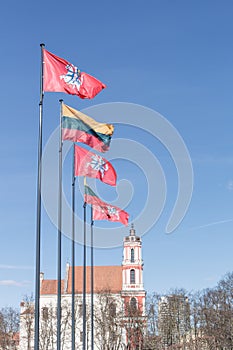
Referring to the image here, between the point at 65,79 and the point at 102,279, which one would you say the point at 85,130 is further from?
the point at 102,279

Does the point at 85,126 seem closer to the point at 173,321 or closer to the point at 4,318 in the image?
the point at 173,321

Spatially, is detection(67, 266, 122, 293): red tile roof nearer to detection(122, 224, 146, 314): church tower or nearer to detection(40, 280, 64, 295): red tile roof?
detection(40, 280, 64, 295): red tile roof

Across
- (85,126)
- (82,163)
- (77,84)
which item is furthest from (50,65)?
(82,163)

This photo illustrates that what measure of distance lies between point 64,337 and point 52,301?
15644 mm

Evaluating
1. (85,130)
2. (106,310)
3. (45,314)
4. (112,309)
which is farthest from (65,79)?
(45,314)

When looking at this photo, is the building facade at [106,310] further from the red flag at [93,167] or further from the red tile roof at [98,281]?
the red flag at [93,167]

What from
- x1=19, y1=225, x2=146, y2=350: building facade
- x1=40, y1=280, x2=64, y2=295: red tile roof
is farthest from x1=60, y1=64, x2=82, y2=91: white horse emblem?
x1=40, y1=280, x2=64, y2=295: red tile roof

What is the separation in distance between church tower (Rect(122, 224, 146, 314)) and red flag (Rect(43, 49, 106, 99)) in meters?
78.0

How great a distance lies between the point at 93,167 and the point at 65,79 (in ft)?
29.3

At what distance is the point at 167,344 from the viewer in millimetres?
76375

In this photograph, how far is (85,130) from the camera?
27.5 metres

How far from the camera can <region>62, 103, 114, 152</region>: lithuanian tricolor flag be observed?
27.0 meters

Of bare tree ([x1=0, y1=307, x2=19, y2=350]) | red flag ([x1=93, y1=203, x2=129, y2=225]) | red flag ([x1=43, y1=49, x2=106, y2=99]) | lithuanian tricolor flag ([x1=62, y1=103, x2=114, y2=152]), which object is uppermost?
red flag ([x1=43, y1=49, x2=106, y2=99])

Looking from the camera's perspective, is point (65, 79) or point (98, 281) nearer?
point (65, 79)
